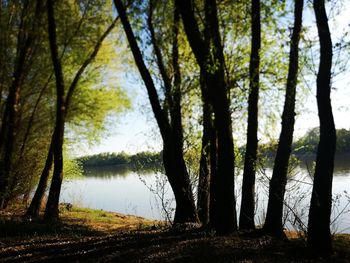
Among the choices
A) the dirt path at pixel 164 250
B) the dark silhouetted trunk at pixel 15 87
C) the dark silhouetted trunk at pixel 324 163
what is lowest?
the dirt path at pixel 164 250

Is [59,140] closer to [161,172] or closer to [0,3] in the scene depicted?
[161,172]

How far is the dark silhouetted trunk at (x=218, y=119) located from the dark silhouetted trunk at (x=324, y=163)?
1981mm

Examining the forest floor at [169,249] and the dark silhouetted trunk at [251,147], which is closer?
the forest floor at [169,249]

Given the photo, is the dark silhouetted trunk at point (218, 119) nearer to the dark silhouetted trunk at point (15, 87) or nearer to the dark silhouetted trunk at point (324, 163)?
the dark silhouetted trunk at point (324, 163)

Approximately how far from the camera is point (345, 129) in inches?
346

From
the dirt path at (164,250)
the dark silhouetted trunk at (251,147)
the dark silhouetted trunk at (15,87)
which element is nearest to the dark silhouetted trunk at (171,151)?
the dark silhouetted trunk at (251,147)

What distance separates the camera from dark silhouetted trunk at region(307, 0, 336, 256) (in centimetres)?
661

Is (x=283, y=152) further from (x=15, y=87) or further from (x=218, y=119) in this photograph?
(x=15, y=87)

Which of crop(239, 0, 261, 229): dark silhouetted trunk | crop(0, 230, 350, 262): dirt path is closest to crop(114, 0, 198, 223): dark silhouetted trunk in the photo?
crop(239, 0, 261, 229): dark silhouetted trunk

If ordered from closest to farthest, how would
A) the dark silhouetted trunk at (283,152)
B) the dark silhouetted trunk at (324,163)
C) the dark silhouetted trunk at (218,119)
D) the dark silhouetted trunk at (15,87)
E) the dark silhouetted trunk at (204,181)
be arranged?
the dark silhouetted trunk at (324,163)
the dark silhouetted trunk at (218,119)
the dark silhouetted trunk at (283,152)
the dark silhouetted trunk at (204,181)
the dark silhouetted trunk at (15,87)

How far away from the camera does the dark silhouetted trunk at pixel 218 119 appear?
8.09m

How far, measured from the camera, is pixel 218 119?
26.6 ft

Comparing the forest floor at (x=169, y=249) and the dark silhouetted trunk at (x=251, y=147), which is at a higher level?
the dark silhouetted trunk at (x=251, y=147)

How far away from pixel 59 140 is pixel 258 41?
888 centimetres
